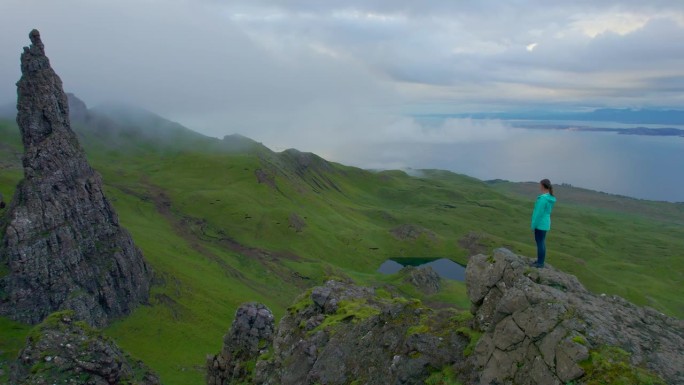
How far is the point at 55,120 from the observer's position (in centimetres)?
9756

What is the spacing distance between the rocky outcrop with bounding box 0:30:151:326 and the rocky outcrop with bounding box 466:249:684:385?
89194 mm

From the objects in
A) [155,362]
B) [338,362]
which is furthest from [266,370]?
[155,362]

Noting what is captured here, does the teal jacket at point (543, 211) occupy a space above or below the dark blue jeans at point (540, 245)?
above

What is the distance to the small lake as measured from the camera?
601 ft

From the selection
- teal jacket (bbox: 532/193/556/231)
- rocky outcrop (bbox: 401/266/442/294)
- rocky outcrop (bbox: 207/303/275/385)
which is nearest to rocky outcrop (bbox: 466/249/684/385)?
teal jacket (bbox: 532/193/556/231)

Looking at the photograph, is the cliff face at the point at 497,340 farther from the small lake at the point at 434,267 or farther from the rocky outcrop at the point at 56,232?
the small lake at the point at 434,267

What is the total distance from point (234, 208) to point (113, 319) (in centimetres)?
10496

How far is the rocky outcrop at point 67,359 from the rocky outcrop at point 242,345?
→ 7.63 metres

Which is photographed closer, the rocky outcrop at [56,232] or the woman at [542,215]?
the woman at [542,215]

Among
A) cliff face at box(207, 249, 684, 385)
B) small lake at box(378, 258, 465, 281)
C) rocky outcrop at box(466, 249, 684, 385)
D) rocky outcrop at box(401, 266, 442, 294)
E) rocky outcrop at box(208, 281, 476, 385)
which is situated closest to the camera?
cliff face at box(207, 249, 684, 385)

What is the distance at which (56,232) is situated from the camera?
91.7 metres

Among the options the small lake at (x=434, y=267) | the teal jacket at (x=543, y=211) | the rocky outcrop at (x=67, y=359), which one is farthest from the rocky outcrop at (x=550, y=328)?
the small lake at (x=434, y=267)

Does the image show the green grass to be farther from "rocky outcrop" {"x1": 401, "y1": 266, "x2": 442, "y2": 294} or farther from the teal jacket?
"rocky outcrop" {"x1": 401, "y1": 266, "x2": 442, "y2": 294}

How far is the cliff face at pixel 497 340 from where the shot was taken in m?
18.3
